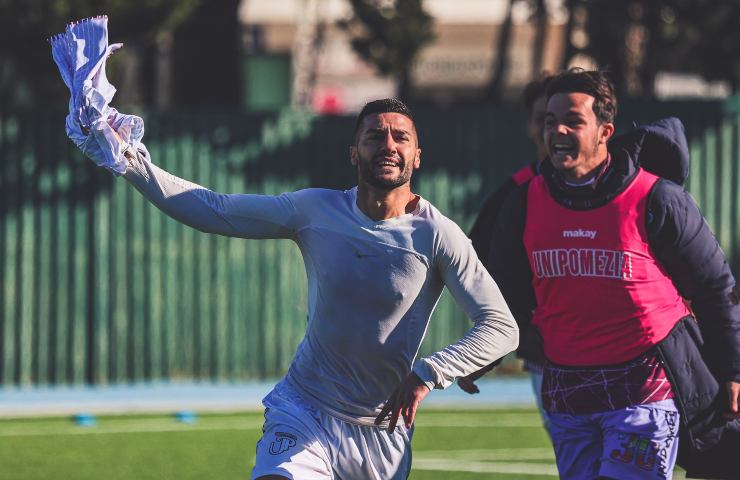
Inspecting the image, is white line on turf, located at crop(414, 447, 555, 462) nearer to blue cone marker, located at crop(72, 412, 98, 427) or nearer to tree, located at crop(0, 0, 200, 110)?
blue cone marker, located at crop(72, 412, 98, 427)

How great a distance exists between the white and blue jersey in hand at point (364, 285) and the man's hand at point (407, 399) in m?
0.35

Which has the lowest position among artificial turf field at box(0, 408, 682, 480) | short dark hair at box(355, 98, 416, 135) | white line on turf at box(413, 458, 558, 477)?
artificial turf field at box(0, 408, 682, 480)

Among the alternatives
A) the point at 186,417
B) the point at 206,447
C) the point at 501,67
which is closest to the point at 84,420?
the point at 186,417

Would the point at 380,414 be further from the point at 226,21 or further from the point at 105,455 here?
the point at 226,21

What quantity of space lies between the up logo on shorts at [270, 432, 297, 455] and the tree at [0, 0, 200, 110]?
30.9 feet

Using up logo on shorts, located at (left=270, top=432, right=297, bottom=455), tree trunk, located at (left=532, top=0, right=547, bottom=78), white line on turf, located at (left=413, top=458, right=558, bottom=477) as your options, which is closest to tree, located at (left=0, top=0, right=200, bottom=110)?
white line on turf, located at (left=413, top=458, right=558, bottom=477)

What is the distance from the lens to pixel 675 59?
26.8 metres

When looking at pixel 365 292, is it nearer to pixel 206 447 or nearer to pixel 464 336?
pixel 464 336

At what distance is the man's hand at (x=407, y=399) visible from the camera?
5.95 metres

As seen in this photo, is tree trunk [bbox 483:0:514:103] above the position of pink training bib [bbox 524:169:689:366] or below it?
above

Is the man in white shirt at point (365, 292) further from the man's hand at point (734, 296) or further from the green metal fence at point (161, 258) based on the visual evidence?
the green metal fence at point (161, 258)

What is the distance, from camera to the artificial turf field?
10.7m

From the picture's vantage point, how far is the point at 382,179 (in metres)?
6.34

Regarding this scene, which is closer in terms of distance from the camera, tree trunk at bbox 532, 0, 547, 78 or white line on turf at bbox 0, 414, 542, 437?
white line on turf at bbox 0, 414, 542, 437
